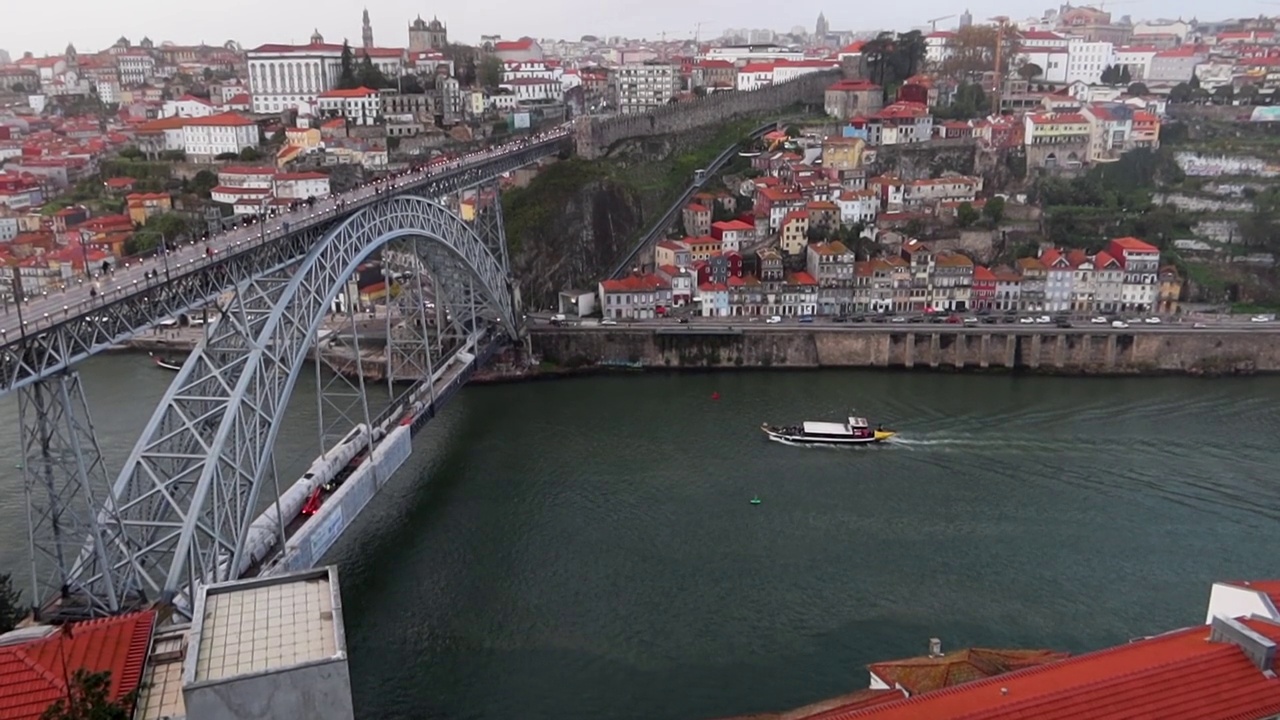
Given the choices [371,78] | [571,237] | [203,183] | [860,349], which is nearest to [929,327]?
[860,349]

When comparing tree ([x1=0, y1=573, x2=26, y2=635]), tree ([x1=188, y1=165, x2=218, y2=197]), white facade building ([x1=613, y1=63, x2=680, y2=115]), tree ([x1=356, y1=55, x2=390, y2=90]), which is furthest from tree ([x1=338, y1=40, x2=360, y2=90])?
tree ([x1=0, y1=573, x2=26, y2=635])

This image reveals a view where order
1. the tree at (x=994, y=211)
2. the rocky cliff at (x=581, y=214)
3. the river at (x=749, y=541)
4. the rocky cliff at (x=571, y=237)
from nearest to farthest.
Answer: the river at (x=749, y=541) < the rocky cliff at (x=571, y=237) < the rocky cliff at (x=581, y=214) < the tree at (x=994, y=211)

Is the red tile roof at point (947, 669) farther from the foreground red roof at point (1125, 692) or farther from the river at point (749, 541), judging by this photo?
the river at point (749, 541)

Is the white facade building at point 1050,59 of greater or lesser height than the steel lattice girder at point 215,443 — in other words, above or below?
above

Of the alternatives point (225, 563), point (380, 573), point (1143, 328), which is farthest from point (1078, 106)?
point (225, 563)

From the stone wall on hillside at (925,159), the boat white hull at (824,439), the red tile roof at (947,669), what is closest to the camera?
the red tile roof at (947,669)

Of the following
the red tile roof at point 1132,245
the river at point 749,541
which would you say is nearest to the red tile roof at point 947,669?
the river at point 749,541

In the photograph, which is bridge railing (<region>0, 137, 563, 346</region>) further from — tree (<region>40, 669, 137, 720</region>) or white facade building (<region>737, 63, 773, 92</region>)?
white facade building (<region>737, 63, 773, 92</region>)
